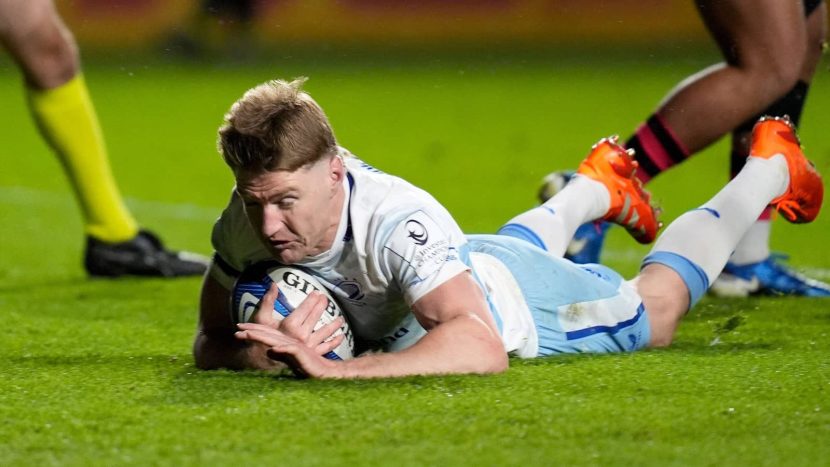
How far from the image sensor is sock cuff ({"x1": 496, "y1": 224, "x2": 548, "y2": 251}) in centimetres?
421

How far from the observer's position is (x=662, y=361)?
374 centimetres

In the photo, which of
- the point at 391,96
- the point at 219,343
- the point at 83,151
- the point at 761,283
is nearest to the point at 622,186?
the point at 761,283

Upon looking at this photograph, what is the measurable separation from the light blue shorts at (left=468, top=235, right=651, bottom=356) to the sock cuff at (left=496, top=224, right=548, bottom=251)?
20 centimetres

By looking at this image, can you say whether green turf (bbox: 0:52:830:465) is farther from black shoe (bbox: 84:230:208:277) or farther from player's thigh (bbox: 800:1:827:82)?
player's thigh (bbox: 800:1:827:82)

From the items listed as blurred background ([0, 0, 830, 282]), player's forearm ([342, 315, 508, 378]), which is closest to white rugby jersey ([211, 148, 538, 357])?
player's forearm ([342, 315, 508, 378])

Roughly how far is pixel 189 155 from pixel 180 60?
23.2 feet

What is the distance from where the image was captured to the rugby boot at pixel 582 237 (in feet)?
16.0

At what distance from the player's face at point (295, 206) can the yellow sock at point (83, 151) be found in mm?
2408

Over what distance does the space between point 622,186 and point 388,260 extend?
134 cm

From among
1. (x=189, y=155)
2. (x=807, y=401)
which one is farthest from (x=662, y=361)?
(x=189, y=155)

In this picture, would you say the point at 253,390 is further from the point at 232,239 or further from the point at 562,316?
the point at 562,316

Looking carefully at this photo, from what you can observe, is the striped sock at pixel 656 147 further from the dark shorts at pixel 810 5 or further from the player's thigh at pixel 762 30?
the dark shorts at pixel 810 5

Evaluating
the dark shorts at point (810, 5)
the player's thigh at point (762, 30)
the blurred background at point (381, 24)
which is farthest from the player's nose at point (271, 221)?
the blurred background at point (381, 24)

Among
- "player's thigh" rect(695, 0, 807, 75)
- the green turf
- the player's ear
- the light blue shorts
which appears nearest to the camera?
the green turf
